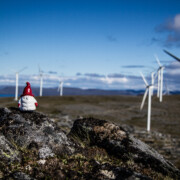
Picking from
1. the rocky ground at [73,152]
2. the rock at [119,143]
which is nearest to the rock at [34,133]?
the rocky ground at [73,152]

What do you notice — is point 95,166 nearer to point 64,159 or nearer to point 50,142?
point 64,159

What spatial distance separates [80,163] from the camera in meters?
6.25

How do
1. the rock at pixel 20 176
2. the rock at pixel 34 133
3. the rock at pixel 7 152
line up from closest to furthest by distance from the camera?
the rock at pixel 20 176 < the rock at pixel 7 152 < the rock at pixel 34 133

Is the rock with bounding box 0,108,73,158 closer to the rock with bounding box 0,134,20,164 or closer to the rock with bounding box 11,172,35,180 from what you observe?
the rock with bounding box 0,134,20,164

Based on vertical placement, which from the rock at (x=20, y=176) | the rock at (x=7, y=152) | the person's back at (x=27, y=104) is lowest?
the rock at (x=20, y=176)

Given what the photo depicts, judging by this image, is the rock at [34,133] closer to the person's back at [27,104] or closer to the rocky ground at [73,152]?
the rocky ground at [73,152]

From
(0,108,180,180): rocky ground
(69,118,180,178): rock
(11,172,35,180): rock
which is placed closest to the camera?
(11,172,35,180): rock

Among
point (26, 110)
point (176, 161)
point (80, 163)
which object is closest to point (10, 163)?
point (80, 163)

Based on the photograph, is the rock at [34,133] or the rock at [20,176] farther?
the rock at [34,133]

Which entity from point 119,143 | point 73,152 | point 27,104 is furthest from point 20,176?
point 27,104

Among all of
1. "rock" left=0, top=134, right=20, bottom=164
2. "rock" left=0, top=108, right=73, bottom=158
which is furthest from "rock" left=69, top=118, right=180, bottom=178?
"rock" left=0, top=134, right=20, bottom=164

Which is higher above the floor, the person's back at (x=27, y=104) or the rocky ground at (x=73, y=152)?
the person's back at (x=27, y=104)

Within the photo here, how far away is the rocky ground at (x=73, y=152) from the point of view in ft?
18.6

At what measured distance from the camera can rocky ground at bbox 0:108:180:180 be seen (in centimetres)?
567
